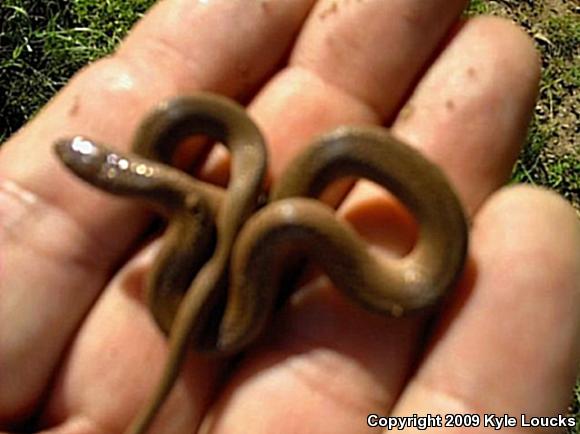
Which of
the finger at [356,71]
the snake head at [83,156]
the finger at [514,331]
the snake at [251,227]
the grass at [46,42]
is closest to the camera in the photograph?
the finger at [514,331]

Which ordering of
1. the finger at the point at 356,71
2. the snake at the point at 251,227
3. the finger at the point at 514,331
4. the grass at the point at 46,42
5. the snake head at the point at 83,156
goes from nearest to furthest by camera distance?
the finger at the point at 514,331
the snake at the point at 251,227
the snake head at the point at 83,156
the finger at the point at 356,71
the grass at the point at 46,42

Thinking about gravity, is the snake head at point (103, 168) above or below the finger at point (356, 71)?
below

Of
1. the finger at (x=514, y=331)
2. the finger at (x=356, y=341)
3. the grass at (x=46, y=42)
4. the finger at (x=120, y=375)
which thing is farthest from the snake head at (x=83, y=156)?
the grass at (x=46, y=42)

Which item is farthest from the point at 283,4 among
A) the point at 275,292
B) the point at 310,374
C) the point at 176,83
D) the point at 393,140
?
the point at 310,374

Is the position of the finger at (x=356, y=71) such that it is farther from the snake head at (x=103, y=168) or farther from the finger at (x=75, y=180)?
the snake head at (x=103, y=168)

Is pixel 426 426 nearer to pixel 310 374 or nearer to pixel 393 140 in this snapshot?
pixel 310 374

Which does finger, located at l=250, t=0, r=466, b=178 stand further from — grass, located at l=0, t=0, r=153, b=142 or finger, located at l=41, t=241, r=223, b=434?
grass, located at l=0, t=0, r=153, b=142

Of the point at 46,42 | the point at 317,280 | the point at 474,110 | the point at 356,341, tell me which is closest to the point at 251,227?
the point at 317,280

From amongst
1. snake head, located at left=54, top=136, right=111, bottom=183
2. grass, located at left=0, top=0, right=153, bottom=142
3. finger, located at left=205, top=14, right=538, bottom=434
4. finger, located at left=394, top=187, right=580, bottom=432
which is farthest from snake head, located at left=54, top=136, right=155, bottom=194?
grass, located at left=0, top=0, right=153, bottom=142
